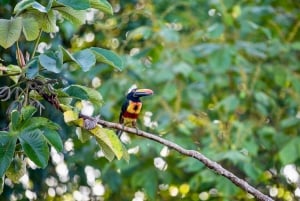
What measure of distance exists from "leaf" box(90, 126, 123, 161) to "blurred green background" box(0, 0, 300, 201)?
124cm

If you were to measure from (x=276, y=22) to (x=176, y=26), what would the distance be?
0.48 m

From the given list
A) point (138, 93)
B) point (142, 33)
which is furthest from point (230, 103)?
point (138, 93)

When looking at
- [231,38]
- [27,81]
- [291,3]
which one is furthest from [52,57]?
[291,3]

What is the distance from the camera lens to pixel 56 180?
9.24ft

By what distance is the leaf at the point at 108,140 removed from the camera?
1.37 metres

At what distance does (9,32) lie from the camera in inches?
52.1

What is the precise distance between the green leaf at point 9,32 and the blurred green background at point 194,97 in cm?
130

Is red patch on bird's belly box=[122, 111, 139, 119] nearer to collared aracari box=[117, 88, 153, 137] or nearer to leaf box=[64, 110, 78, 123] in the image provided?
collared aracari box=[117, 88, 153, 137]

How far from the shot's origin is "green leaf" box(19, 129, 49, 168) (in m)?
1.26

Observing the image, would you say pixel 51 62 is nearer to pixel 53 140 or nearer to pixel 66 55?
pixel 66 55

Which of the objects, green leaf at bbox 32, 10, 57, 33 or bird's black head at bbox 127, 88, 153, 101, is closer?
green leaf at bbox 32, 10, 57, 33

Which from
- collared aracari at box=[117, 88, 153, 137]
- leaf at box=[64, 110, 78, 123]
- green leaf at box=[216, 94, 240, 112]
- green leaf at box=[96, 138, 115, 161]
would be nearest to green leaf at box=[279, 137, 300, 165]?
green leaf at box=[216, 94, 240, 112]

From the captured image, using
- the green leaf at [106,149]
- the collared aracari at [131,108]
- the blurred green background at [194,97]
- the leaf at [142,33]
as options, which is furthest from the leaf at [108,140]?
the leaf at [142,33]

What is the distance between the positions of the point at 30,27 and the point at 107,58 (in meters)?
0.15
